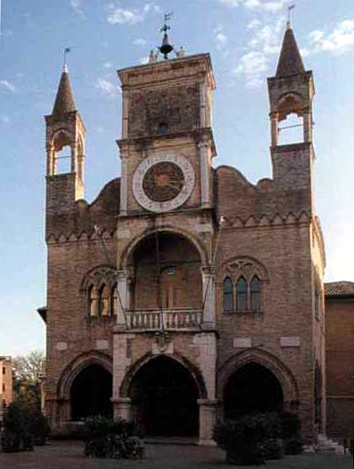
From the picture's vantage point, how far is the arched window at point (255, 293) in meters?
24.9

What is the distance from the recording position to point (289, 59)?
26.8m

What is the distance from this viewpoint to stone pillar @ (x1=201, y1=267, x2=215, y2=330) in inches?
950

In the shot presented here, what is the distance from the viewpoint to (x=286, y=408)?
23641 mm

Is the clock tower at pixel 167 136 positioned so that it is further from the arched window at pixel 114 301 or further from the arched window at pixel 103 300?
the arched window at pixel 103 300

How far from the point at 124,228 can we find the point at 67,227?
2933mm

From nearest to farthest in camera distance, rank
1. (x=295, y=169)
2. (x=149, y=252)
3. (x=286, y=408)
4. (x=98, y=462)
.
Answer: (x=98, y=462) < (x=286, y=408) < (x=295, y=169) < (x=149, y=252)

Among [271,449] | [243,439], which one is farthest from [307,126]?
[243,439]

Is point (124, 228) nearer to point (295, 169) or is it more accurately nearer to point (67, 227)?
point (67, 227)

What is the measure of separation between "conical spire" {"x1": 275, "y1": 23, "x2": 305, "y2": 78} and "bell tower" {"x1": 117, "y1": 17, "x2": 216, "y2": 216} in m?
2.77

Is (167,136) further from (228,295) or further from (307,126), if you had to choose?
(228,295)

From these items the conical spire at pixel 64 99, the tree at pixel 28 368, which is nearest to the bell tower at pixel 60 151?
the conical spire at pixel 64 99

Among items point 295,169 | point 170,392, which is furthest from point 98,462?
point 295,169

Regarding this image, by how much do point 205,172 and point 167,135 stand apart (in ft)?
7.14

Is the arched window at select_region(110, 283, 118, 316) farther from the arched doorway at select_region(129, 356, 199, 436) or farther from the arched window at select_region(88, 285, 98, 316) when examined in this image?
the arched doorway at select_region(129, 356, 199, 436)
